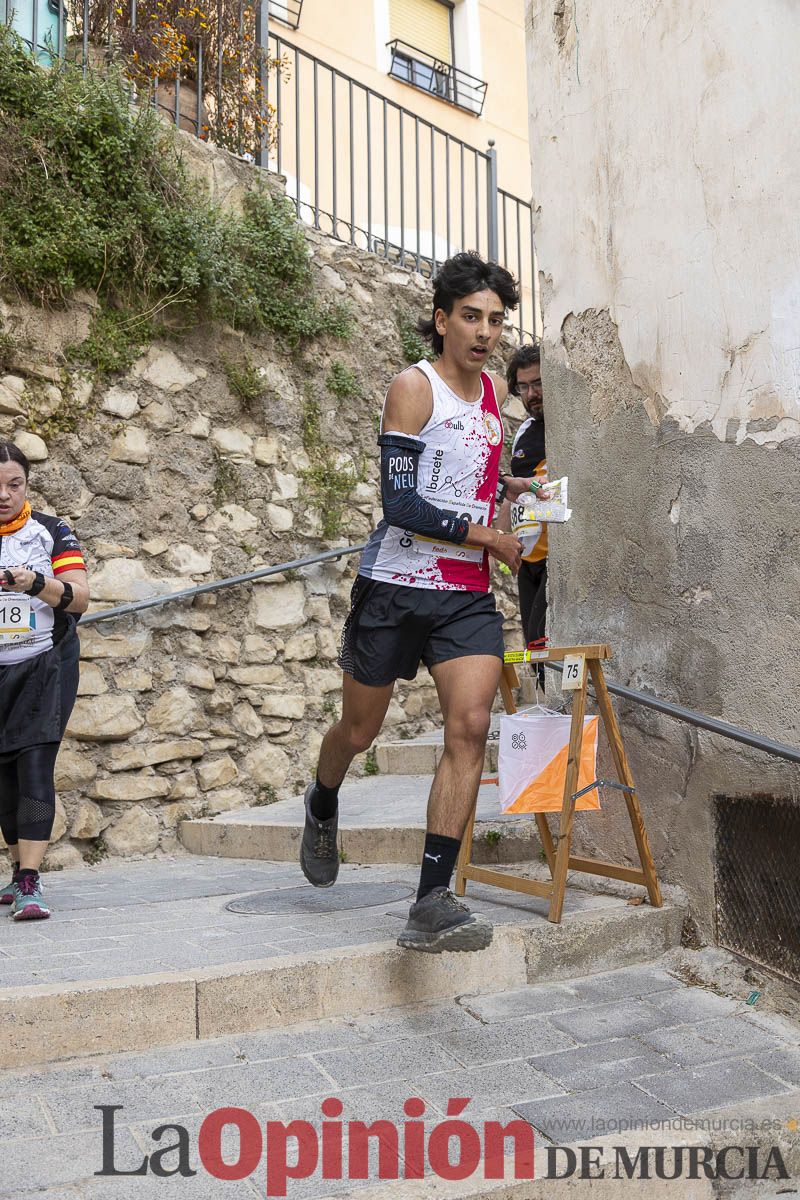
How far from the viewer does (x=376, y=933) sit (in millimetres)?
3260

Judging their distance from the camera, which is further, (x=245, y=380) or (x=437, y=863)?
(x=245, y=380)

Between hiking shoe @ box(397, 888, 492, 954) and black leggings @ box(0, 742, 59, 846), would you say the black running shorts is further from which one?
black leggings @ box(0, 742, 59, 846)

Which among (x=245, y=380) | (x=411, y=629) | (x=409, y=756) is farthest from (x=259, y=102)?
(x=411, y=629)

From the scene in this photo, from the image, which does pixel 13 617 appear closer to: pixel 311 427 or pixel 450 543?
pixel 450 543

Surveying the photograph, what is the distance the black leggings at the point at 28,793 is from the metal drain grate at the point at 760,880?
237cm

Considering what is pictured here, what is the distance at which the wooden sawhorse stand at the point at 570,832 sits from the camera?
326cm

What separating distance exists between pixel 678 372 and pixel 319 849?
205 cm

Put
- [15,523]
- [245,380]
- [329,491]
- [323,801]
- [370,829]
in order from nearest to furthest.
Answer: [323,801]
[15,523]
[370,829]
[245,380]
[329,491]

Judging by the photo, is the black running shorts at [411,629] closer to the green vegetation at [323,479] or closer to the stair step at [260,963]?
the stair step at [260,963]

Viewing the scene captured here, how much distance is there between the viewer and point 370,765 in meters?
6.50

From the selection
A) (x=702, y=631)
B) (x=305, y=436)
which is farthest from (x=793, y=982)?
(x=305, y=436)

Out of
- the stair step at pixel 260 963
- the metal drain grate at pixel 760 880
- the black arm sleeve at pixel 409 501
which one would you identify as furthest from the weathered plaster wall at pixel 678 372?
the black arm sleeve at pixel 409 501

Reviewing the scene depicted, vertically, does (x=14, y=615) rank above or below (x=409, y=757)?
above

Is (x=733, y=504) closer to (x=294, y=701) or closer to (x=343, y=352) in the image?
(x=294, y=701)
